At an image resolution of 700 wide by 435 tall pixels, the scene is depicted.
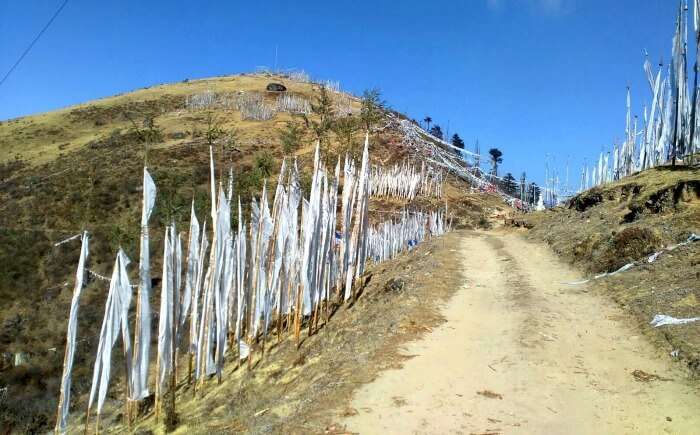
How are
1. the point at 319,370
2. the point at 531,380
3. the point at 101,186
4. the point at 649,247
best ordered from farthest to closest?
the point at 101,186 → the point at 649,247 → the point at 319,370 → the point at 531,380

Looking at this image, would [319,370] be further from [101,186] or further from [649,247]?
[101,186]

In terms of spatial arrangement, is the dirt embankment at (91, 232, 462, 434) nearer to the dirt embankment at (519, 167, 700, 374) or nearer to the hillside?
the hillside

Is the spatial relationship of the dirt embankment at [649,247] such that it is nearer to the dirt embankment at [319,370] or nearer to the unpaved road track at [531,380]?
the unpaved road track at [531,380]

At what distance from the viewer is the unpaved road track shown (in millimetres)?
4797

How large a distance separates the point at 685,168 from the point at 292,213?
12.1 meters

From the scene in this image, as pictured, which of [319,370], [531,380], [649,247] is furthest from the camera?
[649,247]

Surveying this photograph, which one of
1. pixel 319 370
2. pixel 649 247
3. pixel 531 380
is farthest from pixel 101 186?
pixel 531 380

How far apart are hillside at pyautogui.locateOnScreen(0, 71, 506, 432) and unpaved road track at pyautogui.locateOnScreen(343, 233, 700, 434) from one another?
14.4ft

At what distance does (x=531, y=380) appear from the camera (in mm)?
5809

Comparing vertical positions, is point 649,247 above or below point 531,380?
above

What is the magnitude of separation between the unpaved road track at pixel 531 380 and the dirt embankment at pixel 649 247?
13.6 inches

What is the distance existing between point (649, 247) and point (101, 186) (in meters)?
31.5

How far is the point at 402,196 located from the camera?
1324 inches

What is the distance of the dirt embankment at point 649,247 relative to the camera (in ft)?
23.4
